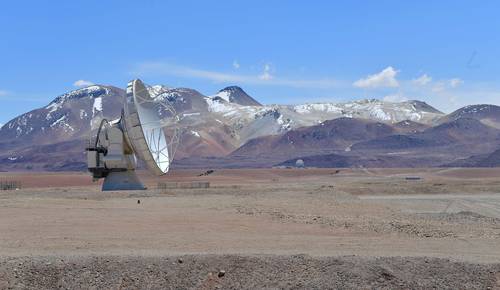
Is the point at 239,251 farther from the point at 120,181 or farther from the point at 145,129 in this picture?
the point at 120,181

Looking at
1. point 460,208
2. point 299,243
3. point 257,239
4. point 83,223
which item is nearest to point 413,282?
point 299,243

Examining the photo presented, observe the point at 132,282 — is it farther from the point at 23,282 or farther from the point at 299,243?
the point at 299,243

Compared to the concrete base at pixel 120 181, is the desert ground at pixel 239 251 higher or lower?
lower

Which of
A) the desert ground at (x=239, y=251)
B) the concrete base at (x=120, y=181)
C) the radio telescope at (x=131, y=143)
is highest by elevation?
the radio telescope at (x=131, y=143)

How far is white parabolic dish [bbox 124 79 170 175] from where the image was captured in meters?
58.6

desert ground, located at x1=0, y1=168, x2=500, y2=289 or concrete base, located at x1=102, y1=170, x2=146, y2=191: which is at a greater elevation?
concrete base, located at x1=102, y1=170, x2=146, y2=191

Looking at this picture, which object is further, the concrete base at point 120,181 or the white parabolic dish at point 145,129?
the concrete base at point 120,181

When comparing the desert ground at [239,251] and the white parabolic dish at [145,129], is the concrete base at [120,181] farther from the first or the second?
the desert ground at [239,251]

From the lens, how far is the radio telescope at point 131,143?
58.9m

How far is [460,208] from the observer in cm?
5528

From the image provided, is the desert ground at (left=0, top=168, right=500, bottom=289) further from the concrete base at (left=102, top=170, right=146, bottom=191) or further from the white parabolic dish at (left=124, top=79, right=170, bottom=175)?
the concrete base at (left=102, top=170, right=146, bottom=191)

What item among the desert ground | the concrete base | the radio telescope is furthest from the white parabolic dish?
the desert ground

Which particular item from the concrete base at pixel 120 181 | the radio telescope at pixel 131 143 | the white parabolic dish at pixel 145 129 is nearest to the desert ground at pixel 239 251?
the white parabolic dish at pixel 145 129

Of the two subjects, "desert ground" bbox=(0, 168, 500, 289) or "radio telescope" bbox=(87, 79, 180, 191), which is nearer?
"desert ground" bbox=(0, 168, 500, 289)
